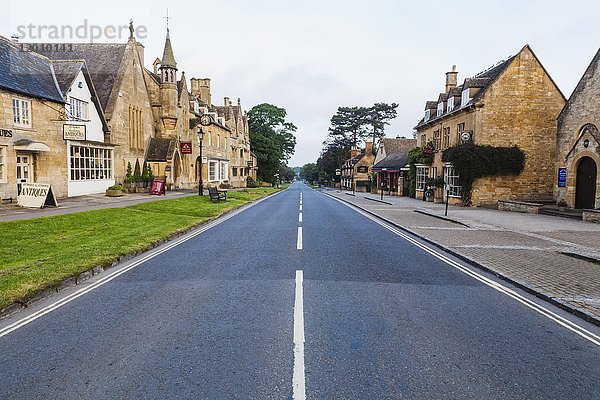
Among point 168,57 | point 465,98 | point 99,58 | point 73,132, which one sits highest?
point 168,57

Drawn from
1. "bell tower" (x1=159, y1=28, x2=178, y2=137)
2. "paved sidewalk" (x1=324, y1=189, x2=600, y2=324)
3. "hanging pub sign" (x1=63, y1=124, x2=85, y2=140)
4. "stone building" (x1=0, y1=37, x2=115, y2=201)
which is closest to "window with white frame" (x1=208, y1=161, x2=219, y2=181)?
"bell tower" (x1=159, y1=28, x2=178, y2=137)

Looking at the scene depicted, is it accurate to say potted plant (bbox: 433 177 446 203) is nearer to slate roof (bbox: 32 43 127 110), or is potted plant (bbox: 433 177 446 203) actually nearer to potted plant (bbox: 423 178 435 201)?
potted plant (bbox: 423 178 435 201)

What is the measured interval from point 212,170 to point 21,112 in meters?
28.5

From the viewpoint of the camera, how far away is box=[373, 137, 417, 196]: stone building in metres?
45.4

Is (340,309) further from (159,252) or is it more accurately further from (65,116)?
(65,116)

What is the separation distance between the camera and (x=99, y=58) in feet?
106

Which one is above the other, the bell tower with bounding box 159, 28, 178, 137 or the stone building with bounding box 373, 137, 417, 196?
the bell tower with bounding box 159, 28, 178, 137

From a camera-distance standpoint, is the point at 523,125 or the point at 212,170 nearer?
the point at 523,125

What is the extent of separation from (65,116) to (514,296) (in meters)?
24.6

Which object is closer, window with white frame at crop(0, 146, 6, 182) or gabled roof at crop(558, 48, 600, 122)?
window with white frame at crop(0, 146, 6, 182)

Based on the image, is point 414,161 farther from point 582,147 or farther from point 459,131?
point 582,147

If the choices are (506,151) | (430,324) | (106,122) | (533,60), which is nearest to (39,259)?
(430,324)

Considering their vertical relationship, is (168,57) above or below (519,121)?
above

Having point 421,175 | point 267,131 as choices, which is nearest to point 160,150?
point 421,175
